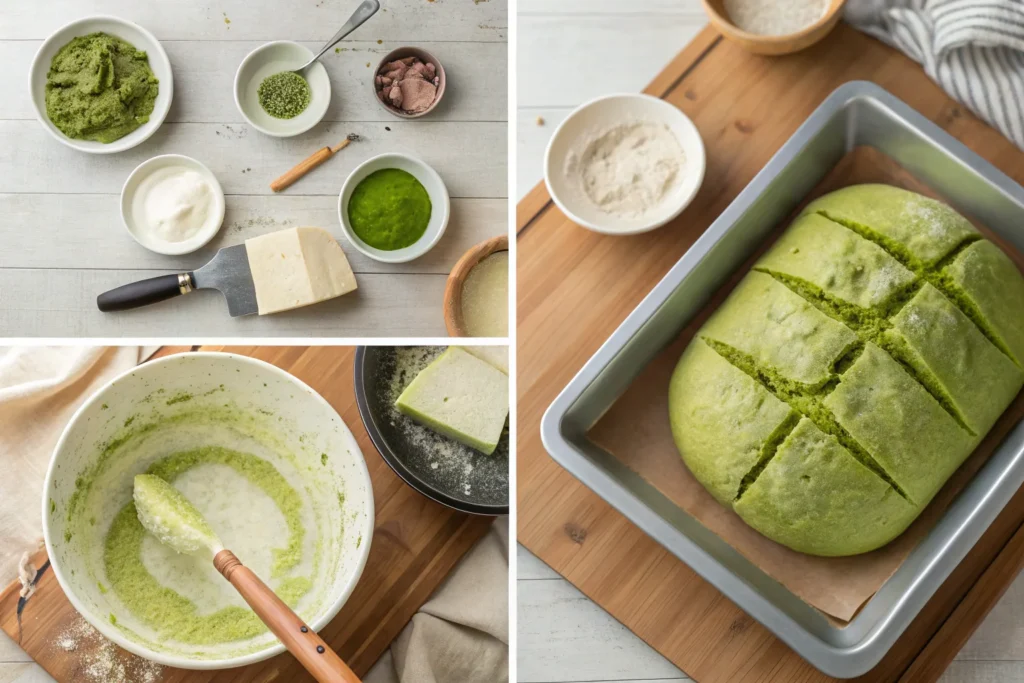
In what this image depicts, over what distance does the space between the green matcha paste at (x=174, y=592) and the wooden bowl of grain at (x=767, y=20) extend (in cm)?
83

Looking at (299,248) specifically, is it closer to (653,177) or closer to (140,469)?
(140,469)

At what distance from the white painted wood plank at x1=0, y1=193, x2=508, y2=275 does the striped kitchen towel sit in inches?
24.5

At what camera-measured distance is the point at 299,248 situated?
4.04 ft

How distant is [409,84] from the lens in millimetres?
1283

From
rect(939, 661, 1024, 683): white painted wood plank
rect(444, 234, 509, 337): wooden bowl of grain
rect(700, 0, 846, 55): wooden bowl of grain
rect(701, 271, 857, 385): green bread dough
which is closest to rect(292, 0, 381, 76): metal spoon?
rect(444, 234, 509, 337): wooden bowl of grain

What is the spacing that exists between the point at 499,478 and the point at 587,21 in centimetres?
70

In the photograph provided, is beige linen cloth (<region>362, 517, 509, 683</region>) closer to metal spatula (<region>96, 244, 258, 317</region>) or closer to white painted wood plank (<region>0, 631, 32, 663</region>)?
white painted wood plank (<region>0, 631, 32, 663</region>)

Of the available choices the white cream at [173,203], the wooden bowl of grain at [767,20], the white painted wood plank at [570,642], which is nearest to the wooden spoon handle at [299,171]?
the white cream at [173,203]

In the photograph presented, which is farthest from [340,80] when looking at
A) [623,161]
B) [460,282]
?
[623,161]

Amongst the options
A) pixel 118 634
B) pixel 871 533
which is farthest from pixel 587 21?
pixel 118 634

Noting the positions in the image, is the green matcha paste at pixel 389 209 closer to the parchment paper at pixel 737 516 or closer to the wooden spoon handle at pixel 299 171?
the wooden spoon handle at pixel 299 171

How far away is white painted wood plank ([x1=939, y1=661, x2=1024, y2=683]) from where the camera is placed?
3.34 feet

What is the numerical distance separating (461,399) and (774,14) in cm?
68

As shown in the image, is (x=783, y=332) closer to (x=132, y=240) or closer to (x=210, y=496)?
(x=210, y=496)
